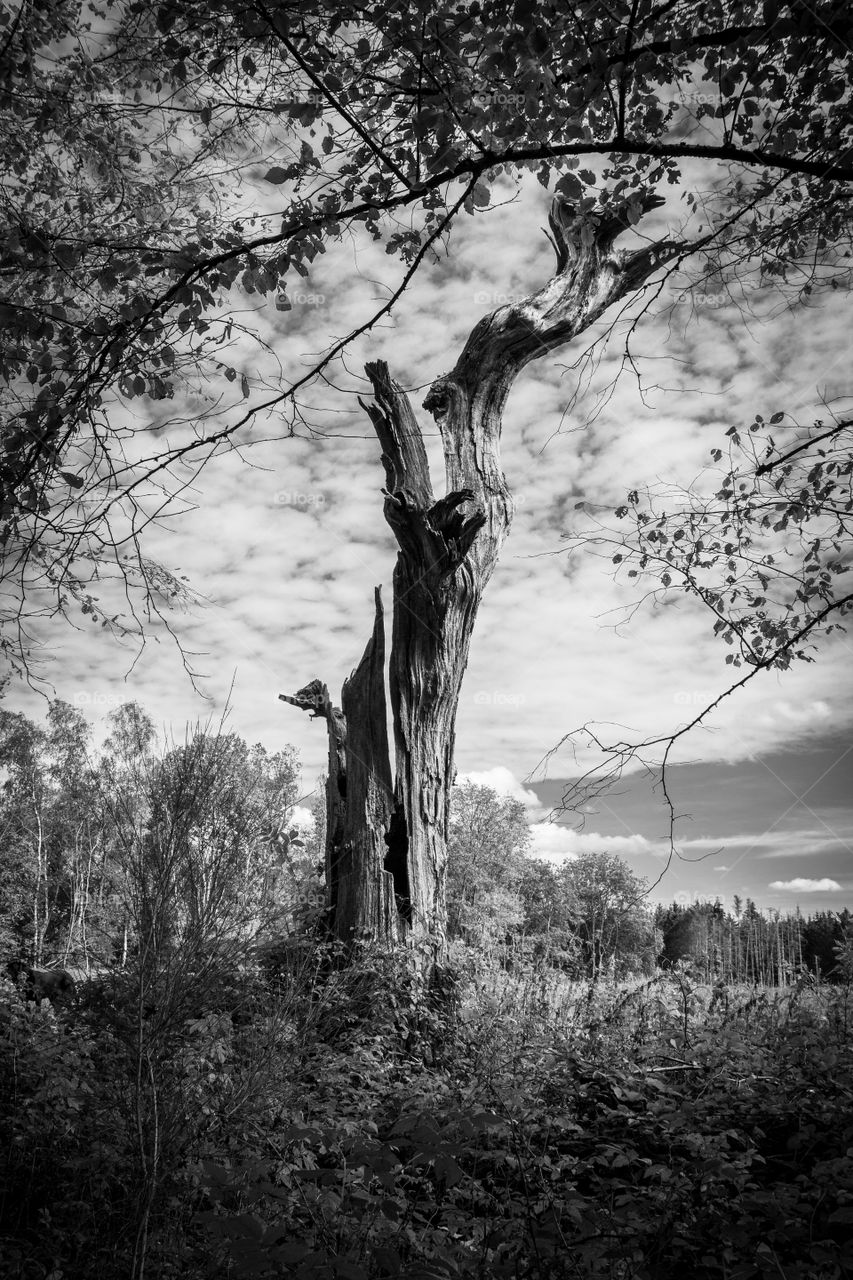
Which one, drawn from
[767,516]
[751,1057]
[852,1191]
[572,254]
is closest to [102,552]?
[852,1191]

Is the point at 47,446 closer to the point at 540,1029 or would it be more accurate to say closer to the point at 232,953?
the point at 232,953

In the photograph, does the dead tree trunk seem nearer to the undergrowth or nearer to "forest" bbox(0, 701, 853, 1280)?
"forest" bbox(0, 701, 853, 1280)

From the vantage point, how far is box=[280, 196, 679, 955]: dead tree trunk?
7236 millimetres

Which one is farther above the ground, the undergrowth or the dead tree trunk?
the dead tree trunk

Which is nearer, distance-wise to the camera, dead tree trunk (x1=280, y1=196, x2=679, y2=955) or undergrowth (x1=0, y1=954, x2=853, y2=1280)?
undergrowth (x1=0, y1=954, x2=853, y2=1280)

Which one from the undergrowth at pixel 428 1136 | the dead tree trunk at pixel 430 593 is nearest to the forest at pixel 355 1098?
the undergrowth at pixel 428 1136

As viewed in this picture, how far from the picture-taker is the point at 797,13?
9.57 feet

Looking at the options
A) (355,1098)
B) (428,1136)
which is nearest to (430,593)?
(355,1098)

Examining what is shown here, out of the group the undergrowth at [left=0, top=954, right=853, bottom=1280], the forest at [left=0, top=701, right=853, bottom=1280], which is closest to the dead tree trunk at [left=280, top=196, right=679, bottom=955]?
the forest at [left=0, top=701, right=853, bottom=1280]

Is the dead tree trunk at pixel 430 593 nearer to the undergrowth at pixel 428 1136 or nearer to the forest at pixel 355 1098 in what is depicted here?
the forest at pixel 355 1098

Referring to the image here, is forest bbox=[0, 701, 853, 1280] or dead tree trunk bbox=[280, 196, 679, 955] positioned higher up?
dead tree trunk bbox=[280, 196, 679, 955]

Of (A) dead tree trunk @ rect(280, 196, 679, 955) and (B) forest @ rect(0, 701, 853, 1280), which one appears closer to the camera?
(B) forest @ rect(0, 701, 853, 1280)

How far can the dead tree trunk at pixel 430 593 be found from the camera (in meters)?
7.24

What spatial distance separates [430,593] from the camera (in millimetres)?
7395
